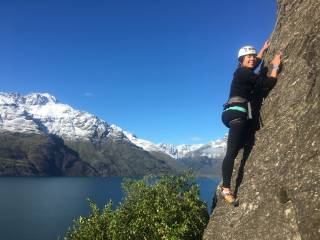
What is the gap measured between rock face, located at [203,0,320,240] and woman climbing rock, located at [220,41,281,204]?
915mm

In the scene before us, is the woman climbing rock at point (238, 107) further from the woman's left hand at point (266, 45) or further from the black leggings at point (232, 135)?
the woman's left hand at point (266, 45)

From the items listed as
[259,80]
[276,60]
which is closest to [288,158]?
[259,80]

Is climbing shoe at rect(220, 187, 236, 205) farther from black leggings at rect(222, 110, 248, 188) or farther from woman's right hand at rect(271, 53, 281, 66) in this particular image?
woman's right hand at rect(271, 53, 281, 66)

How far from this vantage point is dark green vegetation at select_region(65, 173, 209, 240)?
4028cm

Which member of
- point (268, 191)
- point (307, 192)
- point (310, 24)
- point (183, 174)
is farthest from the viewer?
point (183, 174)

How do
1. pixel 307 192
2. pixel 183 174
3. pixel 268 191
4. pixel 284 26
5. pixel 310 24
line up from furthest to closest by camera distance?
pixel 183 174
pixel 284 26
pixel 310 24
pixel 268 191
pixel 307 192

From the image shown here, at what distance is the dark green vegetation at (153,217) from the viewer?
4028 centimetres

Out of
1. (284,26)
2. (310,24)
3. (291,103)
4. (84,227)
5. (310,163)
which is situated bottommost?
(84,227)

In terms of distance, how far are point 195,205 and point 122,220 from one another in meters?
8.76

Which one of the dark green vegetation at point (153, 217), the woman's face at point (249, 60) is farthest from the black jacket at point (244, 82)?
A: the dark green vegetation at point (153, 217)

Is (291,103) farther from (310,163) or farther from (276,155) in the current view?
(310,163)

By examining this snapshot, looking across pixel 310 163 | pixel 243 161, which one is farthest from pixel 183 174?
pixel 310 163

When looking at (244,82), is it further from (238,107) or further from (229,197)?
(229,197)

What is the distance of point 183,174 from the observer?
5338cm
